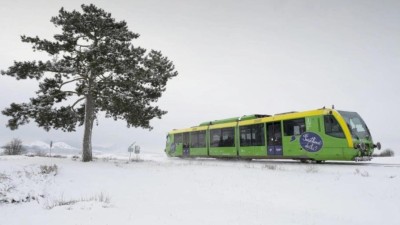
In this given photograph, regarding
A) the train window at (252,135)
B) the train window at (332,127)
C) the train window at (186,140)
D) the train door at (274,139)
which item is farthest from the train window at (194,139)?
the train window at (332,127)

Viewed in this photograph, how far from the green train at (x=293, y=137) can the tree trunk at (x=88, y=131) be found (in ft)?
28.3

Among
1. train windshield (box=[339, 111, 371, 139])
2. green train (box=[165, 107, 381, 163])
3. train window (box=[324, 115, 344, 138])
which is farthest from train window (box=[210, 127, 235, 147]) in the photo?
train windshield (box=[339, 111, 371, 139])

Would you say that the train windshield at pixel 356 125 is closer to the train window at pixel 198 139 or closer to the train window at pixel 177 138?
the train window at pixel 198 139

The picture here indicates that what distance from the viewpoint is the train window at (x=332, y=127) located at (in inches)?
601

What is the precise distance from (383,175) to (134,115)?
45.9ft

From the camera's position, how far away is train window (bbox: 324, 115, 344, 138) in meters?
15.3

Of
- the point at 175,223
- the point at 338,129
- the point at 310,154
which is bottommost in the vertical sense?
the point at 175,223

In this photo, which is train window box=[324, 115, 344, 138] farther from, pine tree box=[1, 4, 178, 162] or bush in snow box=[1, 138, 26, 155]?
bush in snow box=[1, 138, 26, 155]

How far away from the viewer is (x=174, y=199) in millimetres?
7984

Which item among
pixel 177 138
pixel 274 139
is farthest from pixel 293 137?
pixel 177 138

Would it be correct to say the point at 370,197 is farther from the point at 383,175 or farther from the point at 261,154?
the point at 261,154

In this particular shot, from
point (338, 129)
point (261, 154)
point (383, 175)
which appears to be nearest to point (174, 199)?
point (383, 175)

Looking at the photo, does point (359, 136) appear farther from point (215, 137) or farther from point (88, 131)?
point (88, 131)

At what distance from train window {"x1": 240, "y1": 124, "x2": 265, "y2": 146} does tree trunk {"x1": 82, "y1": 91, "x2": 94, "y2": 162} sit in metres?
9.61
